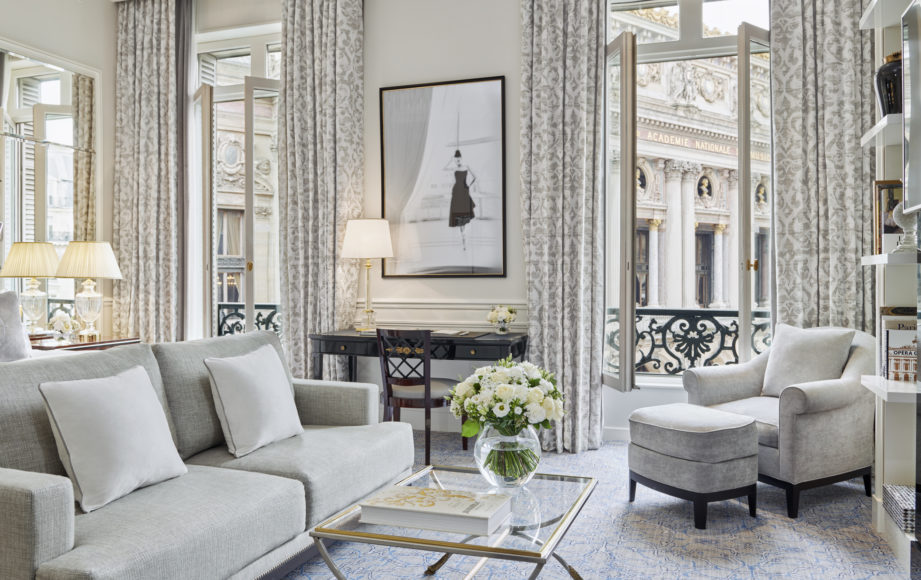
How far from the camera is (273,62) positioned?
220 inches

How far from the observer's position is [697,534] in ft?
9.78

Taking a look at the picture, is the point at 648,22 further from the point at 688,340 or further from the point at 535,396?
the point at 535,396

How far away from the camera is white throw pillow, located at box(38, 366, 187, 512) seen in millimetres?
2086

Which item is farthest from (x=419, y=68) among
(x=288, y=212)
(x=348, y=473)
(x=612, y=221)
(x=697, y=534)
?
(x=697, y=534)

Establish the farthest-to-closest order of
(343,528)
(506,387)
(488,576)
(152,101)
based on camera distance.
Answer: (152,101) < (488,576) < (506,387) < (343,528)

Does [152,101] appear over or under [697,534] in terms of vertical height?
over

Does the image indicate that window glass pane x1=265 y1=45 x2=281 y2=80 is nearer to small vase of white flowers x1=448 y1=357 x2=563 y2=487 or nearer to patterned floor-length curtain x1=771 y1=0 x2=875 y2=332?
patterned floor-length curtain x1=771 y1=0 x2=875 y2=332

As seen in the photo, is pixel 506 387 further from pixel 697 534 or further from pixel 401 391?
pixel 401 391

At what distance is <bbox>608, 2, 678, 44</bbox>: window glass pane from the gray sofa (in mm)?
3176

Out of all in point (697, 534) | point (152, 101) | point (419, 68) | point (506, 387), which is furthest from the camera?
point (152, 101)

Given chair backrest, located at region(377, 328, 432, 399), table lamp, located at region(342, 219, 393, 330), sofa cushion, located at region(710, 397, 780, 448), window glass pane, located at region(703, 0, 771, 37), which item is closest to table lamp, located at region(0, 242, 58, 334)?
table lamp, located at region(342, 219, 393, 330)

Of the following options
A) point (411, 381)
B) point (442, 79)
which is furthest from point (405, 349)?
point (442, 79)

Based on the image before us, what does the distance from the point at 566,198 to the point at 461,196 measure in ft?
2.56

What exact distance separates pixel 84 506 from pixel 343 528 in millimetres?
785
